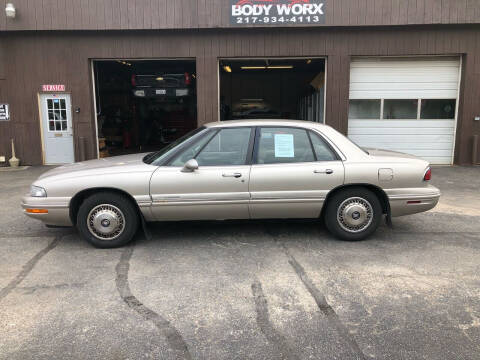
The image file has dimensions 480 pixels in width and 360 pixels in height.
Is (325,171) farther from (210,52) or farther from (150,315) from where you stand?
(210,52)

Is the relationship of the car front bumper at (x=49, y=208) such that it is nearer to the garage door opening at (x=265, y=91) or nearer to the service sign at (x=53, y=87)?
the service sign at (x=53, y=87)

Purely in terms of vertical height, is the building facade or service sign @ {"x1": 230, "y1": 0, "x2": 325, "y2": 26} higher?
service sign @ {"x1": 230, "y1": 0, "x2": 325, "y2": 26}

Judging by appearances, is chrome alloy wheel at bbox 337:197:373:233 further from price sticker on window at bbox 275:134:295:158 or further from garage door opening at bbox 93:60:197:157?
garage door opening at bbox 93:60:197:157

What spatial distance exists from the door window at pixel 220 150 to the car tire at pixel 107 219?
77 centimetres

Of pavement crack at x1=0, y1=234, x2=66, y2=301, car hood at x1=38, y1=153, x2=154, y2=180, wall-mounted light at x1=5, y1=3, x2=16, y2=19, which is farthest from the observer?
wall-mounted light at x1=5, y1=3, x2=16, y2=19

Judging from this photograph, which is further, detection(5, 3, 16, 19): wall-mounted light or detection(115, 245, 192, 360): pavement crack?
detection(5, 3, 16, 19): wall-mounted light

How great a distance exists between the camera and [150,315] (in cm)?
328

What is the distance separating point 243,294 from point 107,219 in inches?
79.8

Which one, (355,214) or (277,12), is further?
(277,12)

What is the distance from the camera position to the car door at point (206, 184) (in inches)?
188

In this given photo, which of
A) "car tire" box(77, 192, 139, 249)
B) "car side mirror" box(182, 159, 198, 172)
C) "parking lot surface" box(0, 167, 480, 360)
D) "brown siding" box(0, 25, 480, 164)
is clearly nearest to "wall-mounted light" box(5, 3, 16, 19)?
"brown siding" box(0, 25, 480, 164)

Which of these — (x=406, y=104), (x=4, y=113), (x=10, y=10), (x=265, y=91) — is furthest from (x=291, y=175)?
(x=265, y=91)

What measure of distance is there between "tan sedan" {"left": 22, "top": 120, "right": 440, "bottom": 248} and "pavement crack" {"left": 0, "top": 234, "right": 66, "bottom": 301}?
382mm

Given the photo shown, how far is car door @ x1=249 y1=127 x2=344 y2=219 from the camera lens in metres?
4.88
